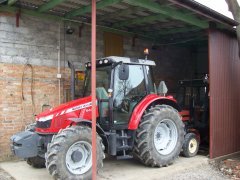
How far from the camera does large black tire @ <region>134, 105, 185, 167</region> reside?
716 centimetres

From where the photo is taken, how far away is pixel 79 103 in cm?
690

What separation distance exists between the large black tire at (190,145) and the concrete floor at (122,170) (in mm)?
340

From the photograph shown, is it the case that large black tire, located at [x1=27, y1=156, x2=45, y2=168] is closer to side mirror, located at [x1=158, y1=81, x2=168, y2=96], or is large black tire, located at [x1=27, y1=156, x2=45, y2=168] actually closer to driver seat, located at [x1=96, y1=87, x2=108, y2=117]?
driver seat, located at [x1=96, y1=87, x2=108, y2=117]

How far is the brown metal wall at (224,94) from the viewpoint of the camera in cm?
864

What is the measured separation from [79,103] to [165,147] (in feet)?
7.75

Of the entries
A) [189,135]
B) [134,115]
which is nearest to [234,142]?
[189,135]

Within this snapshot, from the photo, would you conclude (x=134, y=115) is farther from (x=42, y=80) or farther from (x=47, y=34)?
(x=47, y=34)

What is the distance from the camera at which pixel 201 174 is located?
7355 millimetres

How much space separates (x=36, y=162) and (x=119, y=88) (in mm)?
2374

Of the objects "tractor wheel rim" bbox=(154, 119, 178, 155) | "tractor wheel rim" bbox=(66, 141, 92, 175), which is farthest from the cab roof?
"tractor wheel rim" bbox=(66, 141, 92, 175)

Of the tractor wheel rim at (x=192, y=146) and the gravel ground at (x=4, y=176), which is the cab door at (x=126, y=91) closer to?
the tractor wheel rim at (x=192, y=146)

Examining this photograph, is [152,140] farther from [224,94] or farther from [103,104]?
[224,94]

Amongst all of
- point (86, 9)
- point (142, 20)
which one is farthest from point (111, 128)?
point (142, 20)

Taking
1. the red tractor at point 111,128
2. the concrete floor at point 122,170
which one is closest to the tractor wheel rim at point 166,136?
the red tractor at point 111,128
